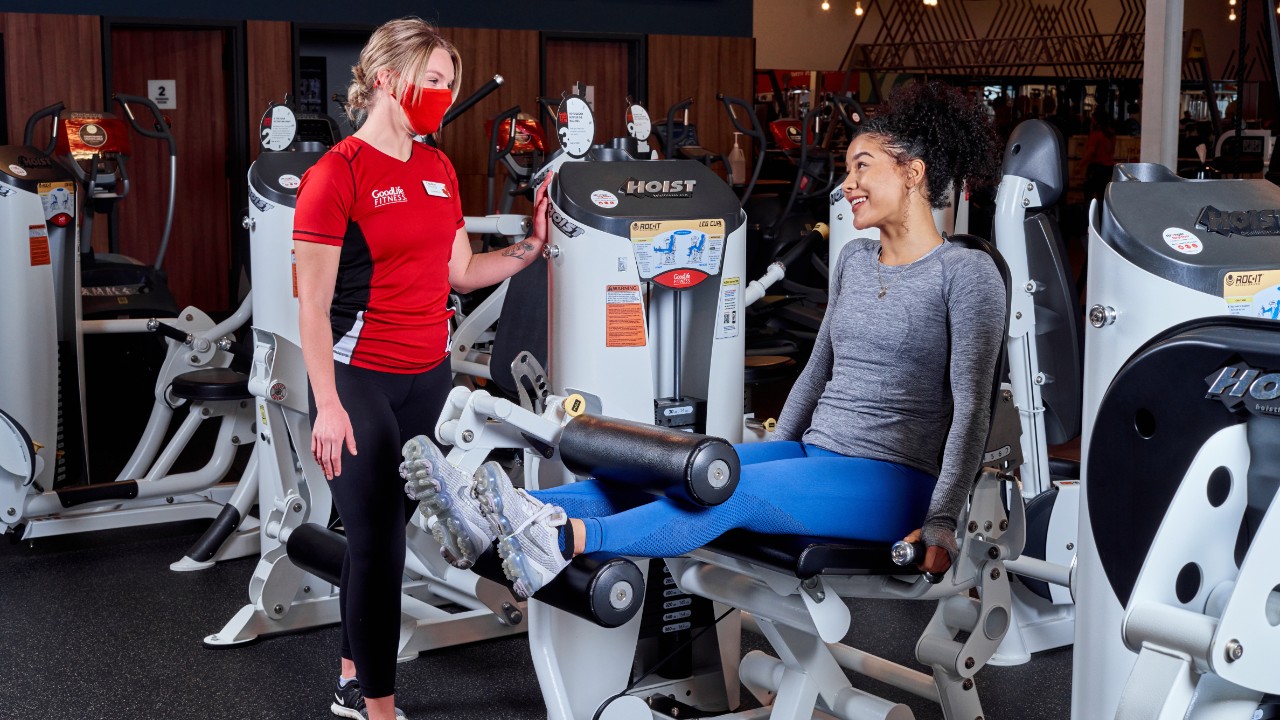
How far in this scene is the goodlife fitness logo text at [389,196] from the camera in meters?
2.51

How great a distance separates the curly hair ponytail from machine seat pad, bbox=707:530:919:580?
74 cm

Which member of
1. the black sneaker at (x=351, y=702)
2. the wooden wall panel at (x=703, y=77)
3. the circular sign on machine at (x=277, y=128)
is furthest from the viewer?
the wooden wall panel at (x=703, y=77)

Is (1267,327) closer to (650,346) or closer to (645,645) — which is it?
(650,346)

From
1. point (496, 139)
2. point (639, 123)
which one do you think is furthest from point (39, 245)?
point (496, 139)

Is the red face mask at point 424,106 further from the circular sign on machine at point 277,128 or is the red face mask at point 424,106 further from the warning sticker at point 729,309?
the circular sign on machine at point 277,128

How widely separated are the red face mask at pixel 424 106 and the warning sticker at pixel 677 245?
45cm

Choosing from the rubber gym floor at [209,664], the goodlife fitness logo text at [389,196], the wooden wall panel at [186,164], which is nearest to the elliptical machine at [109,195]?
the rubber gym floor at [209,664]

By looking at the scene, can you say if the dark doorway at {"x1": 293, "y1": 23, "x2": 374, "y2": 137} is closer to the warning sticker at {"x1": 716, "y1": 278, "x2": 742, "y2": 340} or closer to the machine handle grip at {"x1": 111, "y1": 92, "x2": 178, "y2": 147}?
the machine handle grip at {"x1": 111, "y1": 92, "x2": 178, "y2": 147}

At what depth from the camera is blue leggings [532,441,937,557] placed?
2088 millimetres

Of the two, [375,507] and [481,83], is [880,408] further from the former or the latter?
[481,83]

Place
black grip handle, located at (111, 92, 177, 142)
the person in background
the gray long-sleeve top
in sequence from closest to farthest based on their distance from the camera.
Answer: the gray long-sleeve top, black grip handle, located at (111, 92, 177, 142), the person in background

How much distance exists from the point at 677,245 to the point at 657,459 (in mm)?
773

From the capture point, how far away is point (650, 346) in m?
2.73

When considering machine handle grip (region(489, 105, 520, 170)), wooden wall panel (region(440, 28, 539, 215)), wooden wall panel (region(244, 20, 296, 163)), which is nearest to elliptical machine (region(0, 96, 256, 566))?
machine handle grip (region(489, 105, 520, 170))
